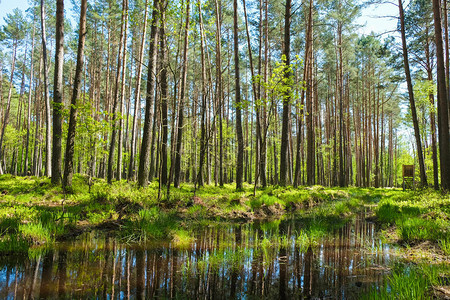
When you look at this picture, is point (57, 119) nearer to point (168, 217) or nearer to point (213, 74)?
point (168, 217)

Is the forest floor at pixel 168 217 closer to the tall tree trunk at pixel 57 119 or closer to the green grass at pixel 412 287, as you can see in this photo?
the green grass at pixel 412 287

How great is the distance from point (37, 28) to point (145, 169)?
2587 centimetres

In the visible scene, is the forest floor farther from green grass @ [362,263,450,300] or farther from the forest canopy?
the forest canopy

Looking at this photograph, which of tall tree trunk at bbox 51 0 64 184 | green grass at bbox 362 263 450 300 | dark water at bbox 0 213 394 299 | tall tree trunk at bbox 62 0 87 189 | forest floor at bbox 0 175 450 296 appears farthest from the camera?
tall tree trunk at bbox 51 0 64 184

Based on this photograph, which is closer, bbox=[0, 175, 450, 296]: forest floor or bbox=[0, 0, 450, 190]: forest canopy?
bbox=[0, 175, 450, 296]: forest floor

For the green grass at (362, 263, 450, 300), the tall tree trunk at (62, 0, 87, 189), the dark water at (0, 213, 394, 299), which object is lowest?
the dark water at (0, 213, 394, 299)

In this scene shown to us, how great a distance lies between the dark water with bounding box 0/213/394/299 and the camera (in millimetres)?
2523

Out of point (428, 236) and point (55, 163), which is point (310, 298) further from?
point (55, 163)

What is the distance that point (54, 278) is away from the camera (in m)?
2.78

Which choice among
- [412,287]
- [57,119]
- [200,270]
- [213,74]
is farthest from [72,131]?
[213,74]

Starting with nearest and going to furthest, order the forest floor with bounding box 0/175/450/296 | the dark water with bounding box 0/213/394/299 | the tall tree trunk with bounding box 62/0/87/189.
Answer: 1. the dark water with bounding box 0/213/394/299
2. the forest floor with bounding box 0/175/450/296
3. the tall tree trunk with bounding box 62/0/87/189

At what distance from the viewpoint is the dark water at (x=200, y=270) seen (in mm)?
2523

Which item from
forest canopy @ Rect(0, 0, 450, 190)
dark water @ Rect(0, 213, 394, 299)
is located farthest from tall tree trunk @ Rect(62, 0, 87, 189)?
→ dark water @ Rect(0, 213, 394, 299)

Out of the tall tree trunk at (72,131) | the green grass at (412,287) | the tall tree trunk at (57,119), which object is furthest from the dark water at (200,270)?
the tall tree trunk at (57,119)
